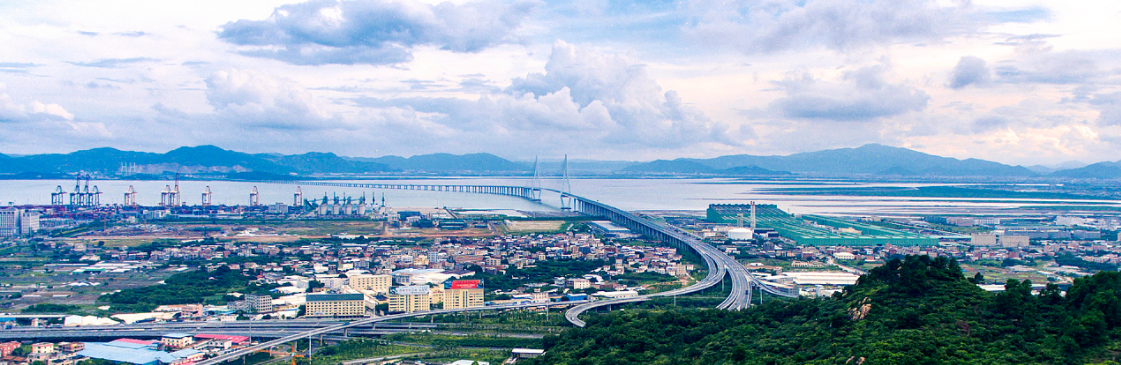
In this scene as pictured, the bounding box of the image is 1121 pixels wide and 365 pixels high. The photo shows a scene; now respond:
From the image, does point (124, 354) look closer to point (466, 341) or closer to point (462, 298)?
point (466, 341)

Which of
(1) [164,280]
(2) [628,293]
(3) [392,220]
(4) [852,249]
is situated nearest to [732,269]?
(2) [628,293]

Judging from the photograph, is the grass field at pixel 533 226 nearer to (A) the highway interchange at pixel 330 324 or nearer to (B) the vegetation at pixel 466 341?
(A) the highway interchange at pixel 330 324

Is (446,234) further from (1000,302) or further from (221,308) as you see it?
(1000,302)

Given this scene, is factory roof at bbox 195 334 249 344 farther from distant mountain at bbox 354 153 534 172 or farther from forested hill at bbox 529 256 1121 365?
distant mountain at bbox 354 153 534 172

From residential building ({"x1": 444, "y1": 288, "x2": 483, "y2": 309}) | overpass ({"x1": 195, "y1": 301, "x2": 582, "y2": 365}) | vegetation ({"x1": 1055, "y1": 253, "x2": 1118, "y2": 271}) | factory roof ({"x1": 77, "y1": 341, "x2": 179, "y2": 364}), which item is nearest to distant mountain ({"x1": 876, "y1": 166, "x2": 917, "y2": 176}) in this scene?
vegetation ({"x1": 1055, "y1": 253, "x2": 1118, "y2": 271})

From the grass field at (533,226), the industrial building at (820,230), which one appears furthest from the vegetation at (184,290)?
the industrial building at (820,230)
